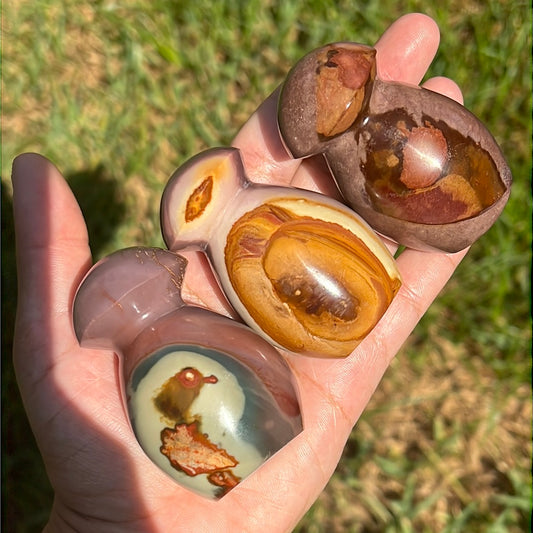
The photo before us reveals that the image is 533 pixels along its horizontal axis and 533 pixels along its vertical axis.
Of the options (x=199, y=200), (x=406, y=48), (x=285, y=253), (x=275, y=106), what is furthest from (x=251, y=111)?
(x=285, y=253)

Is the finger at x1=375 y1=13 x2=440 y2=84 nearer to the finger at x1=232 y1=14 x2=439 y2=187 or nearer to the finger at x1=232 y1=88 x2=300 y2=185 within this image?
the finger at x1=232 y1=14 x2=439 y2=187

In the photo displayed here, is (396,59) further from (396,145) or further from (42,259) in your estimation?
(42,259)

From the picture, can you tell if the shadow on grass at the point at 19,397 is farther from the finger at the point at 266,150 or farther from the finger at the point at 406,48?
the finger at the point at 406,48

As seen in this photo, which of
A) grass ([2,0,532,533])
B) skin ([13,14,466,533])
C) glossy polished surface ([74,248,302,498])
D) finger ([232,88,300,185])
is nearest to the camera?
glossy polished surface ([74,248,302,498])

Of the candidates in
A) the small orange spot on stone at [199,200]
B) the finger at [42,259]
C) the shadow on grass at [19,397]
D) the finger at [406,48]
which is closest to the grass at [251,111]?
the shadow on grass at [19,397]

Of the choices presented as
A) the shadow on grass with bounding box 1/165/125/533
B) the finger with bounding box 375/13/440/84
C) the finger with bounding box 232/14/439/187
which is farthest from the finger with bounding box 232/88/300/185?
the shadow on grass with bounding box 1/165/125/533

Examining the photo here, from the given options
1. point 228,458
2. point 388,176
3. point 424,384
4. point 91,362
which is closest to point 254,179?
point 388,176

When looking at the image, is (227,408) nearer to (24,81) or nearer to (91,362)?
(91,362)
